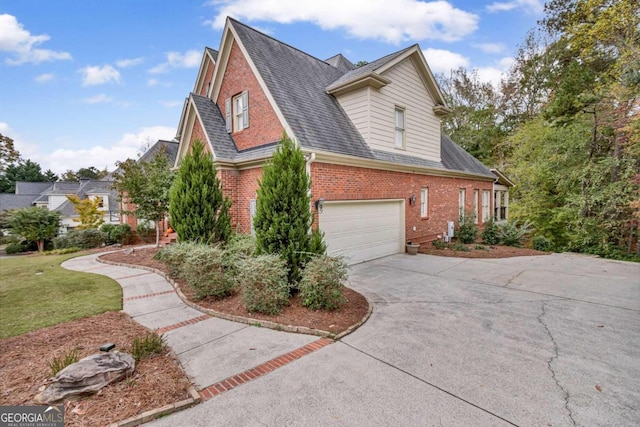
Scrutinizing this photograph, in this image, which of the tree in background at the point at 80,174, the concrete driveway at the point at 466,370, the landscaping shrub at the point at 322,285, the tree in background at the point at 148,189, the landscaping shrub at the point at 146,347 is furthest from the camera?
the tree in background at the point at 80,174

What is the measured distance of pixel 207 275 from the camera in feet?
19.3

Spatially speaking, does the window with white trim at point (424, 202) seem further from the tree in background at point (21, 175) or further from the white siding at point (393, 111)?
the tree in background at point (21, 175)

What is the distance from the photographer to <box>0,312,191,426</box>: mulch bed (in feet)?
8.92

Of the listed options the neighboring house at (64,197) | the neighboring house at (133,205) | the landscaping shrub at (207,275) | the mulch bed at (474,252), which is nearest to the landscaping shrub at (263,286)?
the landscaping shrub at (207,275)

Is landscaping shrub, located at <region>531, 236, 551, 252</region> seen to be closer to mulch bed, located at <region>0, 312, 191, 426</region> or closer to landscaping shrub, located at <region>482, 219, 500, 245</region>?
landscaping shrub, located at <region>482, 219, 500, 245</region>

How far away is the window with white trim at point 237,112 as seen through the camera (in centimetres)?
1003

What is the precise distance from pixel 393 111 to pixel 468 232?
6.95 metres

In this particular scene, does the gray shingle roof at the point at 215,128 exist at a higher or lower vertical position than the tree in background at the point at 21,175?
lower

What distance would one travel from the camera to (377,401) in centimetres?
291

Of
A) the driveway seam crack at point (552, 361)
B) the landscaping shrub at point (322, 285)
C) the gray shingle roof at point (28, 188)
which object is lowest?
the driveway seam crack at point (552, 361)

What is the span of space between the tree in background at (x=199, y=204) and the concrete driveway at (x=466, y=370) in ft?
16.0

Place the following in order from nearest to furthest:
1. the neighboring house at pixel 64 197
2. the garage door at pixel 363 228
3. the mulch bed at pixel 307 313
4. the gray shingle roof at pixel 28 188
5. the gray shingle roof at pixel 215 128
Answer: the mulch bed at pixel 307 313 → the garage door at pixel 363 228 → the gray shingle roof at pixel 215 128 → the neighboring house at pixel 64 197 → the gray shingle roof at pixel 28 188

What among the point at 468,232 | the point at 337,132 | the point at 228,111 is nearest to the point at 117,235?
the point at 228,111

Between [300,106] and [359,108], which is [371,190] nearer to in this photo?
[359,108]
